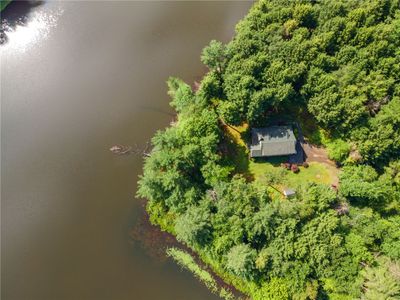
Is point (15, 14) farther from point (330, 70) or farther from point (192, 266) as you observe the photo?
point (330, 70)

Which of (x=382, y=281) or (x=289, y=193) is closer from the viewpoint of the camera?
(x=382, y=281)

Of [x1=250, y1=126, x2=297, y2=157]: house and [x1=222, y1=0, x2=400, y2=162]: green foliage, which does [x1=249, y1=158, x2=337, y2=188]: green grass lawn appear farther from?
[x1=222, y1=0, x2=400, y2=162]: green foliage

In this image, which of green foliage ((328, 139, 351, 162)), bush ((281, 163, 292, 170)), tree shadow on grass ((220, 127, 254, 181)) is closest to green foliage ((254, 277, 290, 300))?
tree shadow on grass ((220, 127, 254, 181))

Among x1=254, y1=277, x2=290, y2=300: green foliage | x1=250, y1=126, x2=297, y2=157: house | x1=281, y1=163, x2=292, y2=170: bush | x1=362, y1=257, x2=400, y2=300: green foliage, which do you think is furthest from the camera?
x1=281, y1=163, x2=292, y2=170: bush

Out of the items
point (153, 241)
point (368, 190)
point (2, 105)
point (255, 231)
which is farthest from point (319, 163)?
point (2, 105)

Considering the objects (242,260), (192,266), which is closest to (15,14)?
(192,266)

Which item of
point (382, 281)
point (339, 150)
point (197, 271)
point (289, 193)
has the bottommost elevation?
point (382, 281)
